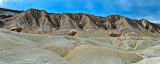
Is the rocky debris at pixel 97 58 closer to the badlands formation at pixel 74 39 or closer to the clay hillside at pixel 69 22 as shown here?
the badlands formation at pixel 74 39

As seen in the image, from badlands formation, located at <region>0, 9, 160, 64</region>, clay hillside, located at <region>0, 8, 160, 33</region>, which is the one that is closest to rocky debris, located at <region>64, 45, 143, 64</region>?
badlands formation, located at <region>0, 9, 160, 64</region>

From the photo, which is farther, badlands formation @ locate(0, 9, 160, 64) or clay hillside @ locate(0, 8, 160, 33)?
clay hillside @ locate(0, 8, 160, 33)

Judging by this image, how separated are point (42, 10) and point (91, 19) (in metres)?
42.1

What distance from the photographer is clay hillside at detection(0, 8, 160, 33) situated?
88.0 meters

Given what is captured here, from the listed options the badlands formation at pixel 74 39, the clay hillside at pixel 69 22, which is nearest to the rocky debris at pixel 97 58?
the badlands formation at pixel 74 39

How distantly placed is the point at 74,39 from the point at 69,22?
71.0 metres

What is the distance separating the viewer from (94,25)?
10094 cm

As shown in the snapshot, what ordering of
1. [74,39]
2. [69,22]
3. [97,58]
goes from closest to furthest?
[97,58]
[74,39]
[69,22]

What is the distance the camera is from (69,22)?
97688 millimetres

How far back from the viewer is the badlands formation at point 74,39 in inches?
536

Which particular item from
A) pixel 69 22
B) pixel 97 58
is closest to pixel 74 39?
pixel 97 58

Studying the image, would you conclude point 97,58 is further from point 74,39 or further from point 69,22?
point 69,22

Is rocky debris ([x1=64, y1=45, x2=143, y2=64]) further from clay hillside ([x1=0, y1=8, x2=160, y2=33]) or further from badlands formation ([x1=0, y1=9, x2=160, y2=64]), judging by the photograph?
clay hillside ([x1=0, y1=8, x2=160, y2=33])

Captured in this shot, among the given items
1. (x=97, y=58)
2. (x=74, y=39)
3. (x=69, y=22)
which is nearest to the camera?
(x=97, y=58)
